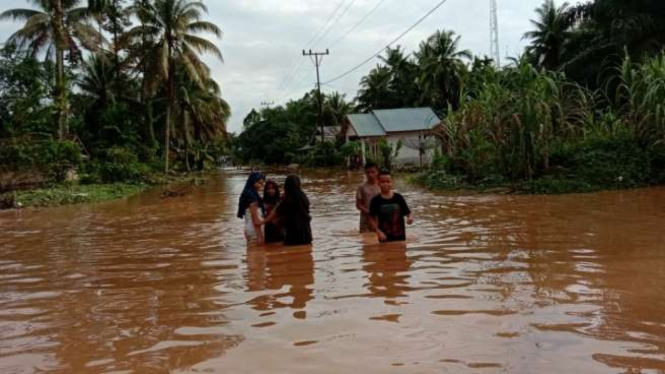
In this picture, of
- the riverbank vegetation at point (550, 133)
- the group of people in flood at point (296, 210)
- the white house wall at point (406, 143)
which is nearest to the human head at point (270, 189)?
the group of people in flood at point (296, 210)

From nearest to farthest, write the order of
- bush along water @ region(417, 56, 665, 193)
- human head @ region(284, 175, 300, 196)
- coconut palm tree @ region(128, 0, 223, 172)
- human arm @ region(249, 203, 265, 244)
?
human head @ region(284, 175, 300, 196) < human arm @ region(249, 203, 265, 244) < bush along water @ region(417, 56, 665, 193) < coconut palm tree @ region(128, 0, 223, 172)

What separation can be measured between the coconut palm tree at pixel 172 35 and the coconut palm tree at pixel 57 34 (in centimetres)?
304

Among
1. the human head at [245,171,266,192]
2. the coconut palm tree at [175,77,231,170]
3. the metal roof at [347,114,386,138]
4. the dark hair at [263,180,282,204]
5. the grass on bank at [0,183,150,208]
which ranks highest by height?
the coconut palm tree at [175,77,231,170]

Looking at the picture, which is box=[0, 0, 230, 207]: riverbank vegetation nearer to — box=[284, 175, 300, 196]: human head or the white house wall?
the white house wall

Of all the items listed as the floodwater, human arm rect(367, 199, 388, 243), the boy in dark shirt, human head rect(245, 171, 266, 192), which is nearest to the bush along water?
the floodwater

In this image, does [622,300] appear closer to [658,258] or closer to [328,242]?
[658,258]

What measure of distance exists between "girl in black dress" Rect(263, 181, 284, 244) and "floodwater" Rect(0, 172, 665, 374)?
43 centimetres

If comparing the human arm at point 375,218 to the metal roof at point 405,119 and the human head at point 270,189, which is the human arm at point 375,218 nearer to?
the human head at point 270,189

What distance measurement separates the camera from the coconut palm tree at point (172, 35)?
32.0 meters

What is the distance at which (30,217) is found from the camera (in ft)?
55.0

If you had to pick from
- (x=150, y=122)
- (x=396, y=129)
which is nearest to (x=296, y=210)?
(x=396, y=129)

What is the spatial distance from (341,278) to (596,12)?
1265 inches

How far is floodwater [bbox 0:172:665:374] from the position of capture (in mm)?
3852

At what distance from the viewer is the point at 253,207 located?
855 centimetres
